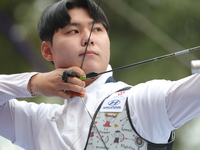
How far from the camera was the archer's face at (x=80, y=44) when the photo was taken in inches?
38.7

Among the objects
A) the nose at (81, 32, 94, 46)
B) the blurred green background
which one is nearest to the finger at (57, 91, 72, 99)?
the nose at (81, 32, 94, 46)

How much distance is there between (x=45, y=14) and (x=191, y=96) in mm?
489

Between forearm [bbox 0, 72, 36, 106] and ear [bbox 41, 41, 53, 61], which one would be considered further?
ear [bbox 41, 41, 53, 61]

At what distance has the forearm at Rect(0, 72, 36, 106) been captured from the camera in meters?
0.99

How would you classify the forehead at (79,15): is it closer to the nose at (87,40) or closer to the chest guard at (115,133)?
the nose at (87,40)

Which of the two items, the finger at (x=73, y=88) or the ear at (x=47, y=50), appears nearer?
the finger at (x=73, y=88)

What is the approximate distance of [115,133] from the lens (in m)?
0.86

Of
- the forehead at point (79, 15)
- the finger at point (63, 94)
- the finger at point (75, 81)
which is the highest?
the forehead at point (79, 15)

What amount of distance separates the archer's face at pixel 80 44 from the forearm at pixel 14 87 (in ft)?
0.28

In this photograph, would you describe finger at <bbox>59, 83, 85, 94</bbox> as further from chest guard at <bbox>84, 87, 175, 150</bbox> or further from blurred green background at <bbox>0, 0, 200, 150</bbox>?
blurred green background at <bbox>0, 0, 200, 150</bbox>

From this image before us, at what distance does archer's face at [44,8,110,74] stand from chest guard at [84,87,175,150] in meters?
0.12

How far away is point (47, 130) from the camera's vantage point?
979 millimetres

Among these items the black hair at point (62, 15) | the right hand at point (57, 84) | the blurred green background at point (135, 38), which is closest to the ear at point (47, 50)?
the black hair at point (62, 15)

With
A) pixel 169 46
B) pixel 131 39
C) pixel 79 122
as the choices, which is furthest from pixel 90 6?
pixel 131 39
